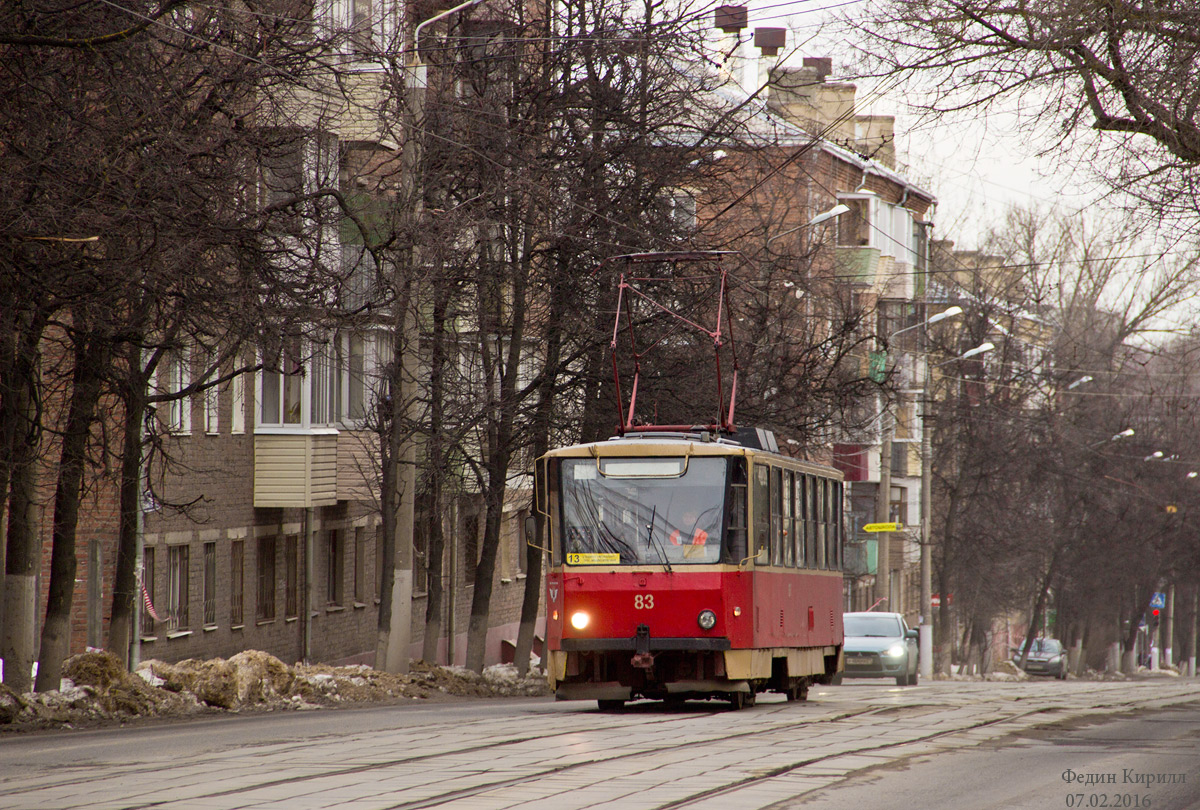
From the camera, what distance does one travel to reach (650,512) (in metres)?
18.2

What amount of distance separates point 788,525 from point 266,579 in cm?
1521

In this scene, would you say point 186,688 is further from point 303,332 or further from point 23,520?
point 303,332

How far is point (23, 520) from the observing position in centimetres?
1827

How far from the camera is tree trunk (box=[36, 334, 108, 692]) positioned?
18.3 m

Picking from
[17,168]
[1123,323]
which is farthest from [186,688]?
[1123,323]

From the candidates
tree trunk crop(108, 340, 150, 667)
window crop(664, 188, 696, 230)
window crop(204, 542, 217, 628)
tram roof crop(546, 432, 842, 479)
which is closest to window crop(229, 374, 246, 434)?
window crop(204, 542, 217, 628)

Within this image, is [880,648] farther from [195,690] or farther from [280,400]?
[195,690]

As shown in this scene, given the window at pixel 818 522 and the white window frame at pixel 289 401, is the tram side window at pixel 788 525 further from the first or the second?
the white window frame at pixel 289 401

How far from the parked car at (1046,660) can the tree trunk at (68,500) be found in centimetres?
5033

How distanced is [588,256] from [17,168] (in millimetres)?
14623

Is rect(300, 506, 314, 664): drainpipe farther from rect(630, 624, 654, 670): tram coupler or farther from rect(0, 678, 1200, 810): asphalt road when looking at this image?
rect(630, 624, 654, 670): tram coupler

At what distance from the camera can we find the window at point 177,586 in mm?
28859

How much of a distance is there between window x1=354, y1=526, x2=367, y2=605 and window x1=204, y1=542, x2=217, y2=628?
6.84m

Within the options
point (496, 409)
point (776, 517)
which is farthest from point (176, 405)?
point (776, 517)
